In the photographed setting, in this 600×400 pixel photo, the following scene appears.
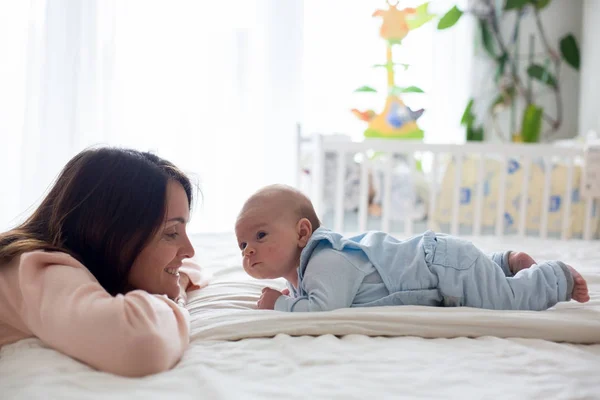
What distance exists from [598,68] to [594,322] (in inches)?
127

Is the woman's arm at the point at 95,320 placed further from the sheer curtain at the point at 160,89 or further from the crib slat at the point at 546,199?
the crib slat at the point at 546,199

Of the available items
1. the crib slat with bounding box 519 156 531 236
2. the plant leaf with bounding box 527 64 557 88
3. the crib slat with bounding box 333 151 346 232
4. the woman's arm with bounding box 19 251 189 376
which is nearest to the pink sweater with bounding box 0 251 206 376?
the woman's arm with bounding box 19 251 189 376

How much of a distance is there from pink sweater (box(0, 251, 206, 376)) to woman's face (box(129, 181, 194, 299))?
0.41 feet

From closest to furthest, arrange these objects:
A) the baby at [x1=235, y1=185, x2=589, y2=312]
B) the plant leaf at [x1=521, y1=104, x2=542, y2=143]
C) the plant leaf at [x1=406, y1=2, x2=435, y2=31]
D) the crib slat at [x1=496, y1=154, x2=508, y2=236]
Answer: the baby at [x1=235, y1=185, x2=589, y2=312] → the crib slat at [x1=496, y1=154, x2=508, y2=236] → the plant leaf at [x1=406, y1=2, x2=435, y2=31] → the plant leaf at [x1=521, y1=104, x2=542, y2=143]

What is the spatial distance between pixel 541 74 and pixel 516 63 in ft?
0.58

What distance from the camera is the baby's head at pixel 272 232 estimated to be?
3.96ft

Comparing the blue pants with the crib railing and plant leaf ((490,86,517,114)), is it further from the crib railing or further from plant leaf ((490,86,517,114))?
plant leaf ((490,86,517,114))

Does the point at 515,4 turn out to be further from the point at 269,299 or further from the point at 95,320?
the point at 95,320

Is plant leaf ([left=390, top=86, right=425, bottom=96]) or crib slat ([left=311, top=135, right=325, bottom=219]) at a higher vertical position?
plant leaf ([left=390, top=86, right=425, bottom=96])

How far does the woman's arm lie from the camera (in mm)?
789

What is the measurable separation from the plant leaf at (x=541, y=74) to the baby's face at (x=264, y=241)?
342cm

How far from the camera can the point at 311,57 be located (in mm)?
3801

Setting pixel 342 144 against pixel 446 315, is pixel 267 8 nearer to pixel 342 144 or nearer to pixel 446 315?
pixel 342 144

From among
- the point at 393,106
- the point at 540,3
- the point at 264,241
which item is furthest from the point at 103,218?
the point at 540,3
